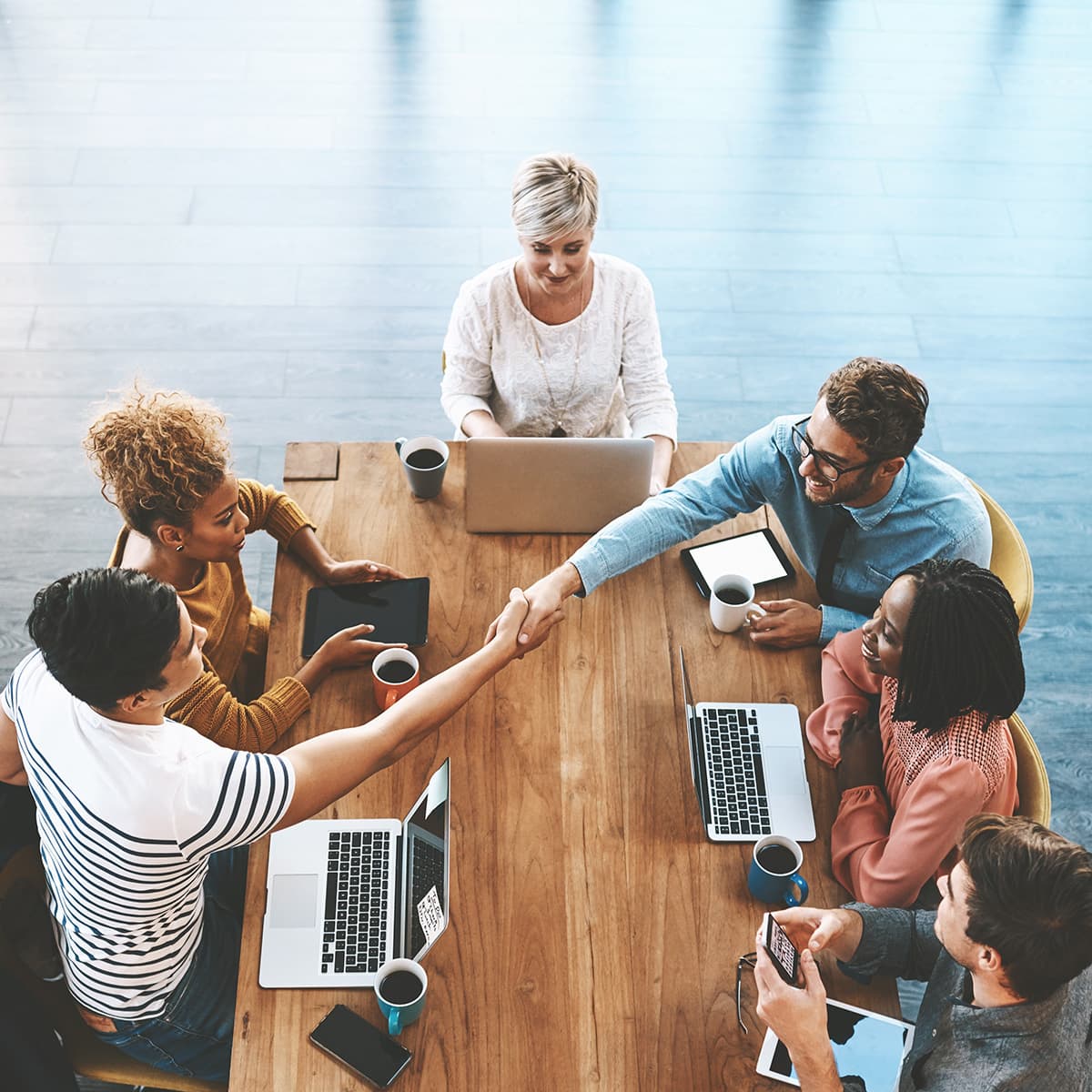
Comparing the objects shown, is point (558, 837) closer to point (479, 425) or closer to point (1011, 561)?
point (1011, 561)

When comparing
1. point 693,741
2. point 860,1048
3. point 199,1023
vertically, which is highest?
point 693,741

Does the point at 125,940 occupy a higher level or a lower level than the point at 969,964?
lower

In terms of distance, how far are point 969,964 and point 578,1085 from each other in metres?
0.58

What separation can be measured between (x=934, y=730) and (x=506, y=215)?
3.00 m

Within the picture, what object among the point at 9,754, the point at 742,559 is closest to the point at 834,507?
the point at 742,559

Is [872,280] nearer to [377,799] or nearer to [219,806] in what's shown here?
[377,799]

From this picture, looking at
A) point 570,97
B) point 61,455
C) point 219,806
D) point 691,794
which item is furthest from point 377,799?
point 570,97

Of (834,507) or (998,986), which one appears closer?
(998,986)

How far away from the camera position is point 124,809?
1.65m

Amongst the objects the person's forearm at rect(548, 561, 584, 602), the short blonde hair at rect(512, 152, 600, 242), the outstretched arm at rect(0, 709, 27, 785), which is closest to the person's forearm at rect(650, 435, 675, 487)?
the person's forearm at rect(548, 561, 584, 602)

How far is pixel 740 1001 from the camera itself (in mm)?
1807

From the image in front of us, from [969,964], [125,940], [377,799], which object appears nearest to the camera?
[969,964]

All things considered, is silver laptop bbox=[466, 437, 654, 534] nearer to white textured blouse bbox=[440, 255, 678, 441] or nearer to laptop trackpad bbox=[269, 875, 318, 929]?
white textured blouse bbox=[440, 255, 678, 441]

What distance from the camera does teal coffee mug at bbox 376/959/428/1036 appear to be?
172 centimetres
